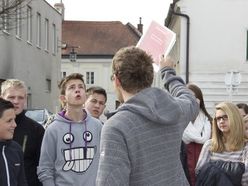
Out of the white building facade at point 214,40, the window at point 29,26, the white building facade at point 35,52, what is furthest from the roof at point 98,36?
the white building facade at point 214,40

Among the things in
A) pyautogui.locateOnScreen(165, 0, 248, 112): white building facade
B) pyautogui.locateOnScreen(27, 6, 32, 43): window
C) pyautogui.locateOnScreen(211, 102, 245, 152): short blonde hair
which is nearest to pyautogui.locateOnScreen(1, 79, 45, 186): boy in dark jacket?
pyautogui.locateOnScreen(211, 102, 245, 152): short blonde hair

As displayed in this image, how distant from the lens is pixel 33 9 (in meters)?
35.0

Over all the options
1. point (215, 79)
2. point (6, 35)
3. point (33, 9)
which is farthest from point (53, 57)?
point (215, 79)

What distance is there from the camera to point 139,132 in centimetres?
345

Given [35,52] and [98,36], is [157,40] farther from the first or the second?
[98,36]

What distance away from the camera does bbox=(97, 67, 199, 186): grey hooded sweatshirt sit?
334 centimetres

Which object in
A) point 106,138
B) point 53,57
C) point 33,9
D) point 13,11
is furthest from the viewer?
point 53,57

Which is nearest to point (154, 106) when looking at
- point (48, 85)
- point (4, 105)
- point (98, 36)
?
point (4, 105)

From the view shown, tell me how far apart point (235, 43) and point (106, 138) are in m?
25.8

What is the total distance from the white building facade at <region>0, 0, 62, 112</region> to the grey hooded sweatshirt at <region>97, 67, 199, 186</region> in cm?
2492

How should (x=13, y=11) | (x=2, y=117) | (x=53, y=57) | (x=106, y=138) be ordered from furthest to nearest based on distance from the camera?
(x=53, y=57) → (x=13, y=11) → (x=2, y=117) → (x=106, y=138)

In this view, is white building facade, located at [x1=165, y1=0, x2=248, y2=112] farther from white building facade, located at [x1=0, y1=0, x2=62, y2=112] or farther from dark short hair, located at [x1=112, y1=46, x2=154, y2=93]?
dark short hair, located at [x1=112, y1=46, x2=154, y2=93]

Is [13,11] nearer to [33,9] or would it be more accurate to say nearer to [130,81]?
[33,9]

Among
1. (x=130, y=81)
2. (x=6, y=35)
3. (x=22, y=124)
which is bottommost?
(x=22, y=124)
